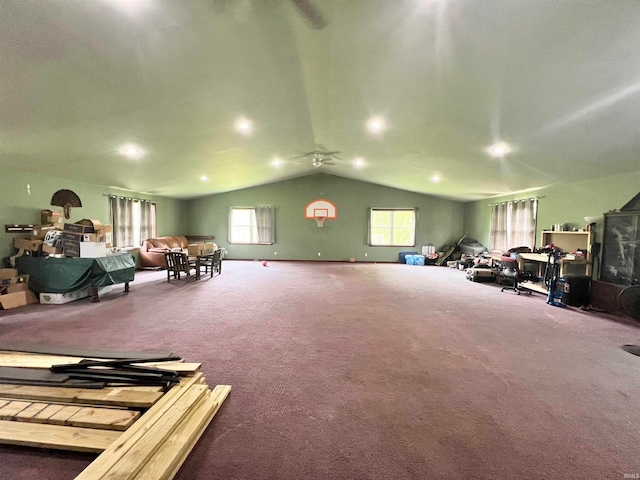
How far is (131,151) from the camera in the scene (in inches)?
200

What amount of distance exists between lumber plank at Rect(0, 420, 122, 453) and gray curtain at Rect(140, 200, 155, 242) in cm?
796

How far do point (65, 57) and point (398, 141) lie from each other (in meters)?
4.75

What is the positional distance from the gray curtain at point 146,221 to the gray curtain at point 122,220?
0.55 meters

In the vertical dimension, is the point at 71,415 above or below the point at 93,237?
below

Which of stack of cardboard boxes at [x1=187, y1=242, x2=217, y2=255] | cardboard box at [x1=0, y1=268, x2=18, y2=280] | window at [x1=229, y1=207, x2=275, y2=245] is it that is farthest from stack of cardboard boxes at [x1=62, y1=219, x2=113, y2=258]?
window at [x1=229, y1=207, x2=275, y2=245]

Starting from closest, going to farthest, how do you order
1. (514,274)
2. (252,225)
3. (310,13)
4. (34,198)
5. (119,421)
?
(119,421) < (310,13) < (34,198) < (514,274) < (252,225)

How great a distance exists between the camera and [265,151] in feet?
21.5

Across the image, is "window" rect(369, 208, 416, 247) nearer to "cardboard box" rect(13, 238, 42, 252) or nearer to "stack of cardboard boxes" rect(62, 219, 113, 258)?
"stack of cardboard boxes" rect(62, 219, 113, 258)

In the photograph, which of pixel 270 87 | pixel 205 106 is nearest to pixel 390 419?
pixel 270 87

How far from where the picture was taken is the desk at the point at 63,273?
187 inches

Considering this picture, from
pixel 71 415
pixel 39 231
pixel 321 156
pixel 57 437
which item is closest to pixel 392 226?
pixel 321 156

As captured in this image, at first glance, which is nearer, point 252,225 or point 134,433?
point 134,433

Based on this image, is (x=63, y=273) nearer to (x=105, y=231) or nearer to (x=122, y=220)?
(x=105, y=231)

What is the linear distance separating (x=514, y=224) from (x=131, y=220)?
35.1 ft
